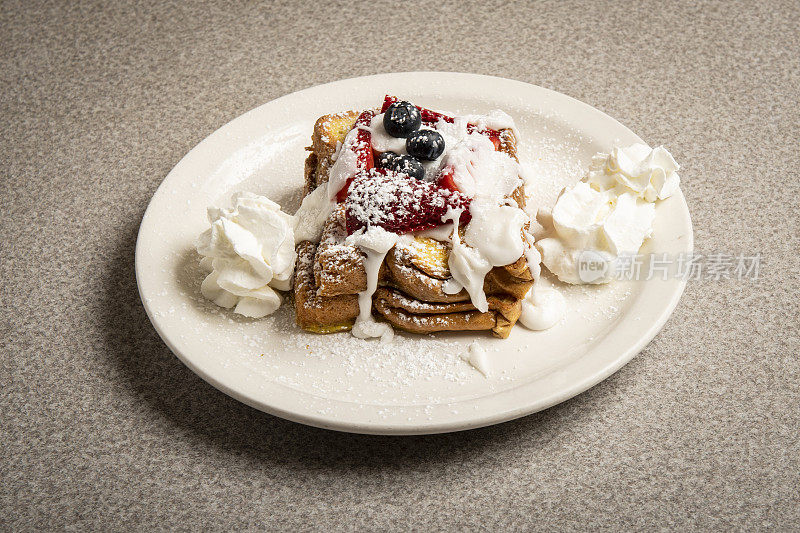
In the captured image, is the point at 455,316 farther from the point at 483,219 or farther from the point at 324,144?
the point at 324,144

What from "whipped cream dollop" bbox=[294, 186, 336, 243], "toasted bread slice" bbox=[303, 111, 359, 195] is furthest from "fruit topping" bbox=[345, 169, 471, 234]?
"toasted bread slice" bbox=[303, 111, 359, 195]

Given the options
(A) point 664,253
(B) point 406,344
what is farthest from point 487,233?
(A) point 664,253

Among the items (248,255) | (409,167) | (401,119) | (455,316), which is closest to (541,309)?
(455,316)

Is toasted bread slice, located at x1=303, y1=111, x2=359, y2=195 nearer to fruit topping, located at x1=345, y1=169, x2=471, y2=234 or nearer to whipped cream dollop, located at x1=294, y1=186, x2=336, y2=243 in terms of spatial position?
whipped cream dollop, located at x1=294, y1=186, x2=336, y2=243

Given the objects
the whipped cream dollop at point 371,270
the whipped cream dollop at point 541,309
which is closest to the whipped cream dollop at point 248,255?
the whipped cream dollop at point 371,270

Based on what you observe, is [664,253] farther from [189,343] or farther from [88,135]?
[88,135]

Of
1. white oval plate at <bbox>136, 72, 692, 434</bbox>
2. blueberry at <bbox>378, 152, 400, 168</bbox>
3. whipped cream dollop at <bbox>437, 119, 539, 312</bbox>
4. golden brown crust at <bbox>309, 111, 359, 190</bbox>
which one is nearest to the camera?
white oval plate at <bbox>136, 72, 692, 434</bbox>

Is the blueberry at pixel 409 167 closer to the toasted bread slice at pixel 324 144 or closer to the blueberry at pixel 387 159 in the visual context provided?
the blueberry at pixel 387 159
